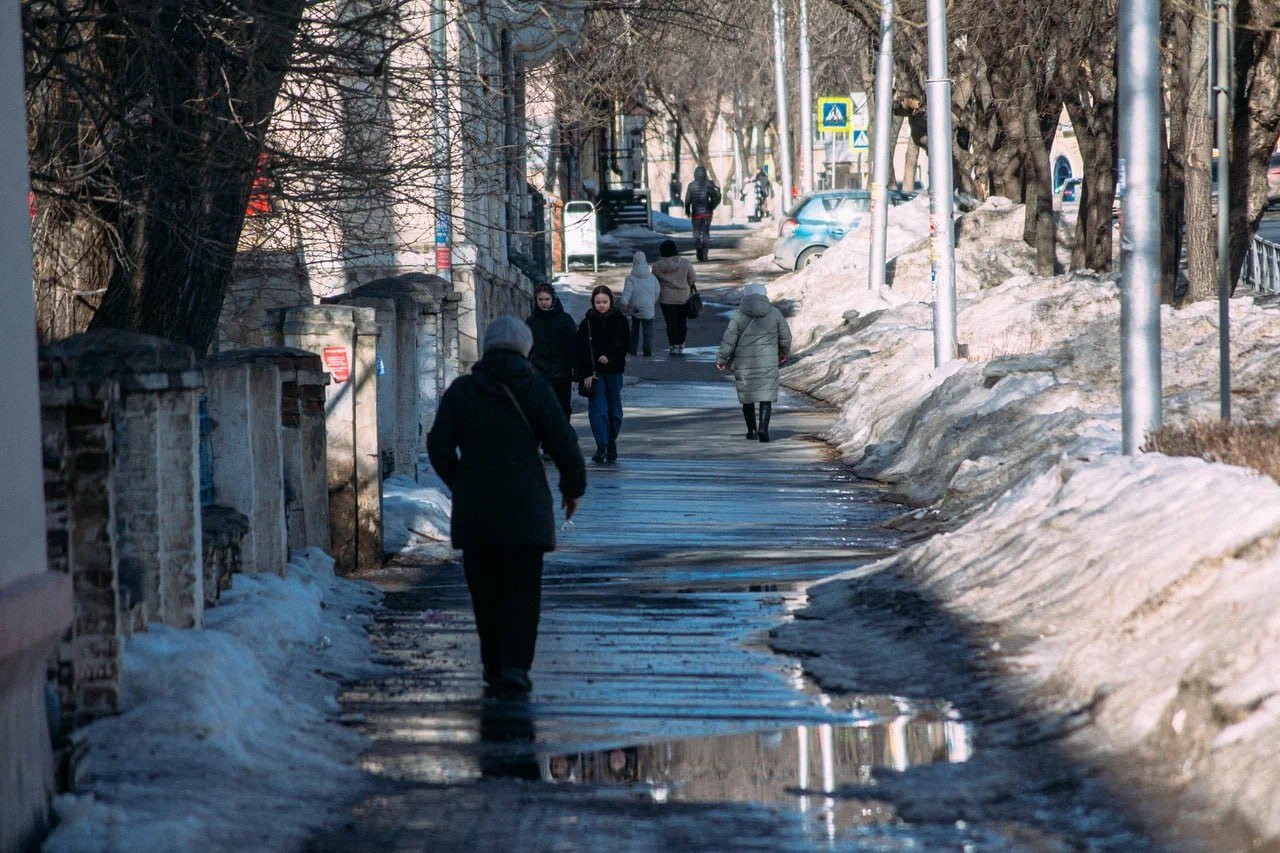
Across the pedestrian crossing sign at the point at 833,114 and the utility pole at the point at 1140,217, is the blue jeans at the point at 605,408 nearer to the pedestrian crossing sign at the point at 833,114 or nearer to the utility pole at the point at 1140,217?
the utility pole at the point at 1140,217

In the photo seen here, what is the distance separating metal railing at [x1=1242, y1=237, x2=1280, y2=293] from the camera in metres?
27.0

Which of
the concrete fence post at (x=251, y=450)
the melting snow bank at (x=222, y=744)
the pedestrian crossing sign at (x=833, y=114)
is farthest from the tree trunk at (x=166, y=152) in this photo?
the pedestrian crossing sign at (x=833, y=114)

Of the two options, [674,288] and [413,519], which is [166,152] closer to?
[413,519]

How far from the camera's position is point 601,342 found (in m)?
17.0

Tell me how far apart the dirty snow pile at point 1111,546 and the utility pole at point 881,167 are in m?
8.07

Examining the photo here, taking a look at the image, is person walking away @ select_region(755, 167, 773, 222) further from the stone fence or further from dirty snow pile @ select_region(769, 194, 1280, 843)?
the stone fence

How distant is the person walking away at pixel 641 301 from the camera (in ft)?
92.2

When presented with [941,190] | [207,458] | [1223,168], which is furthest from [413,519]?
[941,190]

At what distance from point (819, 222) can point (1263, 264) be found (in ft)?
40.3

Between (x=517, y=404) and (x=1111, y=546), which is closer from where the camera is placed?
(x=1111, y=546)

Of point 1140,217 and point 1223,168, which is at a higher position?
point 1223,168

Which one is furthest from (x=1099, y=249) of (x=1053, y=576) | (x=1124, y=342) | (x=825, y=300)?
(x=1053, y=576)

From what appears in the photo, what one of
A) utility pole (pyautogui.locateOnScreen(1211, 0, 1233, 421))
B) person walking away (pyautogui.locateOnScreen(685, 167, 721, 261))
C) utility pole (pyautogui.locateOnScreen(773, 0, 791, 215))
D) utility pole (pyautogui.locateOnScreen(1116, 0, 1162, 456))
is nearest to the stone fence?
utility pole (pyautogui.locateOnScreen(1116, 0, 1162, 456))

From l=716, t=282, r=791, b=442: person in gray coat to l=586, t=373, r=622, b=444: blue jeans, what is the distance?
176 cm
